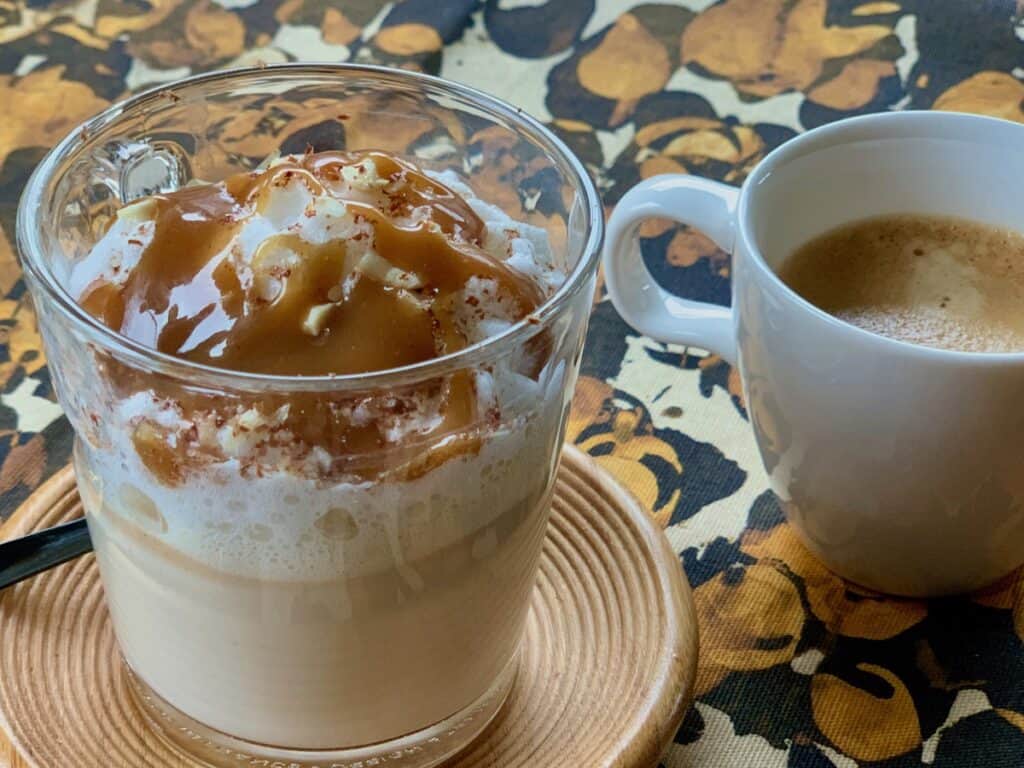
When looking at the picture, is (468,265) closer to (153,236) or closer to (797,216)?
(153,236)

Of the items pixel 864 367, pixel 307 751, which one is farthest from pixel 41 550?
pixel 864 367

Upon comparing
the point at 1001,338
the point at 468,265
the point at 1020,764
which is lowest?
the point at 1020,764

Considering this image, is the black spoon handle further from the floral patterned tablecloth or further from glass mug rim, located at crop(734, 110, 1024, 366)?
glass mug rim, located at crop(734, 110, 1024, 366)

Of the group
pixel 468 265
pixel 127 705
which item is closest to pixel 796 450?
pixel 468 265

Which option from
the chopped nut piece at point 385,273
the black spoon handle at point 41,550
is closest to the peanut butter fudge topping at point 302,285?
the chopped nut piece at point 385,273

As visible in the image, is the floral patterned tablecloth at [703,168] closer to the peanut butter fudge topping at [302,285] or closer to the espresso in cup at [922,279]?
the espresso in cup at [922,279]

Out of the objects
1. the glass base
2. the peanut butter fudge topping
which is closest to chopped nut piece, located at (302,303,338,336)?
the peanut butter fudge topping
